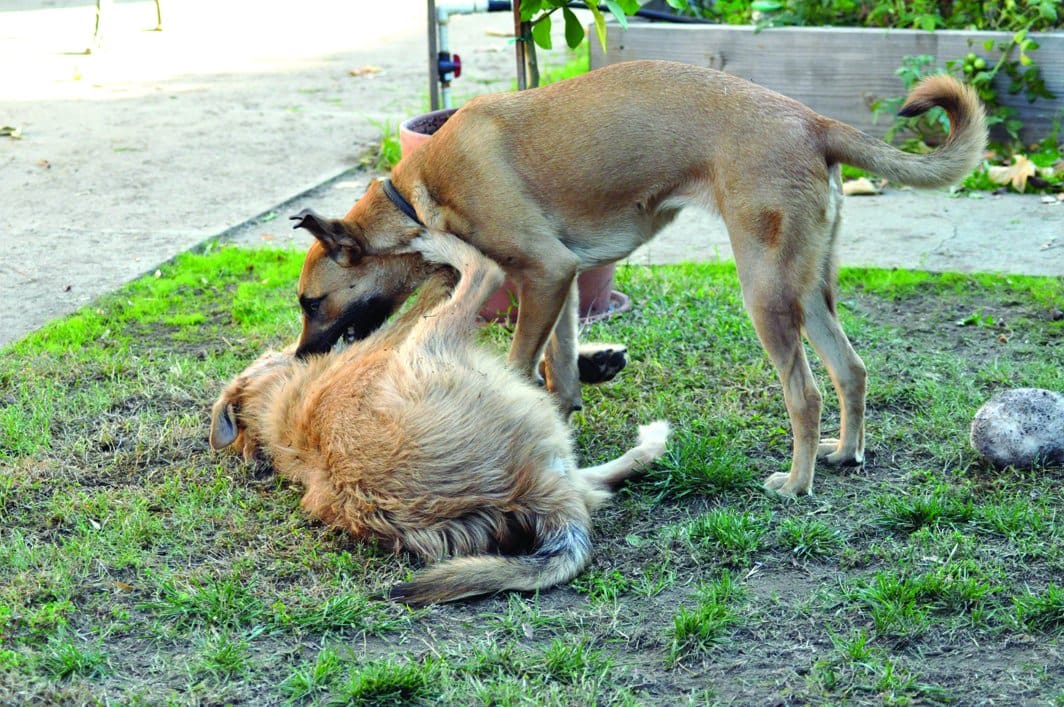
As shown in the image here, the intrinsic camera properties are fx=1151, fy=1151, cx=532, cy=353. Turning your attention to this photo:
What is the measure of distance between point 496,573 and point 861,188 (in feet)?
16.9

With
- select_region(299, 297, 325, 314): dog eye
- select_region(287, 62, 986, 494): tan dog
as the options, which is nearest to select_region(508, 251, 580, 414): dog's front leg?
select_region(287, 62, 986, 494): tan dog

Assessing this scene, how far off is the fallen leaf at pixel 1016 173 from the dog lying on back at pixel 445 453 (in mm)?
4293

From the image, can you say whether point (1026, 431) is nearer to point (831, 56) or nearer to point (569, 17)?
point (569, 17)

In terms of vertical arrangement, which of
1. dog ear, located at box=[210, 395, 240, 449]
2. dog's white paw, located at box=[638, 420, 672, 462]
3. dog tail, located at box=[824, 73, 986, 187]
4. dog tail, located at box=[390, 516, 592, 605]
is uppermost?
dog tail, located at box=[824, 73, 986, 187]

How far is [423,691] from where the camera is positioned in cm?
297

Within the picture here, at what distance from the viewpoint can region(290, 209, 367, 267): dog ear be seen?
14.5 ft

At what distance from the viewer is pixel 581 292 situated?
5590 mm

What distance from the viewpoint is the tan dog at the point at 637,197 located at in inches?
154

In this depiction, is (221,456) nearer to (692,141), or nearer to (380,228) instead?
(380,228)

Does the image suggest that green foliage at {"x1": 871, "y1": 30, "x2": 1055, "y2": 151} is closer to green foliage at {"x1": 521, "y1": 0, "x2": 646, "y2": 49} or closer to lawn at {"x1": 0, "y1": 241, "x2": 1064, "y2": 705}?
lawn at {"x1": 0, "y1": 241, "x2": 1064, "y2": 705}

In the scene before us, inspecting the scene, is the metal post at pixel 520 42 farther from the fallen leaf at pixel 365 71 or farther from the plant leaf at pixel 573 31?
the fallen leaf at pixel 365 71

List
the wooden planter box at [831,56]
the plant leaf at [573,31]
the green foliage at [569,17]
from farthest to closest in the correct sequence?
the wooden planter box at [831,56], the plant leaf at [573,31], the green foliage at [569,17]

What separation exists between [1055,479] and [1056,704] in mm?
1369

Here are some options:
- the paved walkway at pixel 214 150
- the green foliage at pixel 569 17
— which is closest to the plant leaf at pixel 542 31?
the green foliage at pixel 569 17
